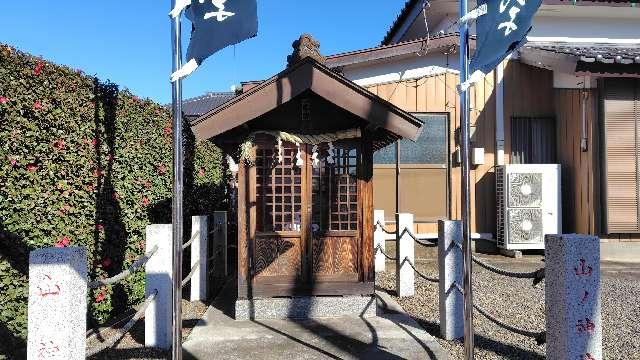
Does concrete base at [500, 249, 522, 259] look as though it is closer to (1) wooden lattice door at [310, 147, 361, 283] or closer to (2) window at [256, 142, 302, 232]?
(1) wooden lattice door at [310, 147, 361, 283]

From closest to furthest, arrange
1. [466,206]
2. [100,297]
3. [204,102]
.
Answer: [466,206] < [100,297] < [204,102]

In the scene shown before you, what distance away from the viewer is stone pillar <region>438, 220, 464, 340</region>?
15.9ft

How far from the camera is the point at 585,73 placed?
8711 millimetres

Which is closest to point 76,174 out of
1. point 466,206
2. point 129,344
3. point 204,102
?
point 129,344

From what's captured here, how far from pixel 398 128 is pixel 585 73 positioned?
18.7 ft

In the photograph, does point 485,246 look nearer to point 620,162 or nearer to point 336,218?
point 620,162

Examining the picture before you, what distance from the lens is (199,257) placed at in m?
6.60

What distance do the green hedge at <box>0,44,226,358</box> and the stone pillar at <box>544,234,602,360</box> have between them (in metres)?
4.18

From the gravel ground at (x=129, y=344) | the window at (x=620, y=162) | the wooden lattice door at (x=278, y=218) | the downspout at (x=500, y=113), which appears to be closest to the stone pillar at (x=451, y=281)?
the wooden lattice door at (x=278, y=218)

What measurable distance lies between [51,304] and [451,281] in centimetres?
366

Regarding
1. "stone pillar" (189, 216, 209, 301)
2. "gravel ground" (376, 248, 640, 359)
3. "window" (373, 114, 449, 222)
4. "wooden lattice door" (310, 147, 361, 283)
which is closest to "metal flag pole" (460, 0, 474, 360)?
"gravel ground" (376, 248, 640, 359)

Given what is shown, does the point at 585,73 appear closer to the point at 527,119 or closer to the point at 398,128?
the point at 527,119

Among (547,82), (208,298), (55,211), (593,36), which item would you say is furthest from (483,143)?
(55,211)

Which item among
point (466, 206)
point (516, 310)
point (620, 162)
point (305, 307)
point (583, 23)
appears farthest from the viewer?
point (583, 23)
